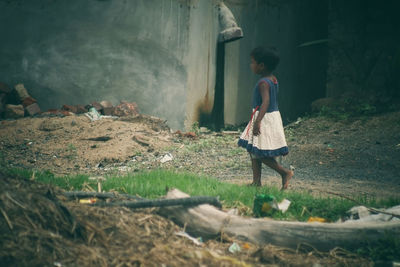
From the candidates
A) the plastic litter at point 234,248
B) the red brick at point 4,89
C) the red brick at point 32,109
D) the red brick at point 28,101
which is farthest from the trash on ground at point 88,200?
the red brick at point 4,89

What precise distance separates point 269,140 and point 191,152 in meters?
2.61

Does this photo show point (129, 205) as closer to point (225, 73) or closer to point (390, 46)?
point (225, 73)

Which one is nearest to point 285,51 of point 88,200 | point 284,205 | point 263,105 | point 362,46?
point 362,46

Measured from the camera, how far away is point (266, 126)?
13.9 feet

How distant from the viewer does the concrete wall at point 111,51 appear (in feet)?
25.5

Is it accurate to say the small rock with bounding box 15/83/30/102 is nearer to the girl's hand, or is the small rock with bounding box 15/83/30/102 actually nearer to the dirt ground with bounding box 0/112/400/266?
the dirt ground with bounding box 0/112/400/266

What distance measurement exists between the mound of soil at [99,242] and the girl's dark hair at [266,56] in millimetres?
2372

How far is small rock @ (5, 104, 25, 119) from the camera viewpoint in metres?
7.42

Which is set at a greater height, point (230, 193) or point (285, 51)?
point (285, 51)

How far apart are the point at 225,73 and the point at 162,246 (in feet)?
25.5

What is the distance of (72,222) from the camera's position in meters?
2.33

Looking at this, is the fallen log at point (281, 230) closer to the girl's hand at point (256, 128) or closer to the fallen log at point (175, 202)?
the fallen log at point (175, 202)

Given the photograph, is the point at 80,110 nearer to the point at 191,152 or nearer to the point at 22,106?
the point at 22,106

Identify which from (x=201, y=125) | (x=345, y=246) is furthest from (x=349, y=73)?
(x=345, y=246)
